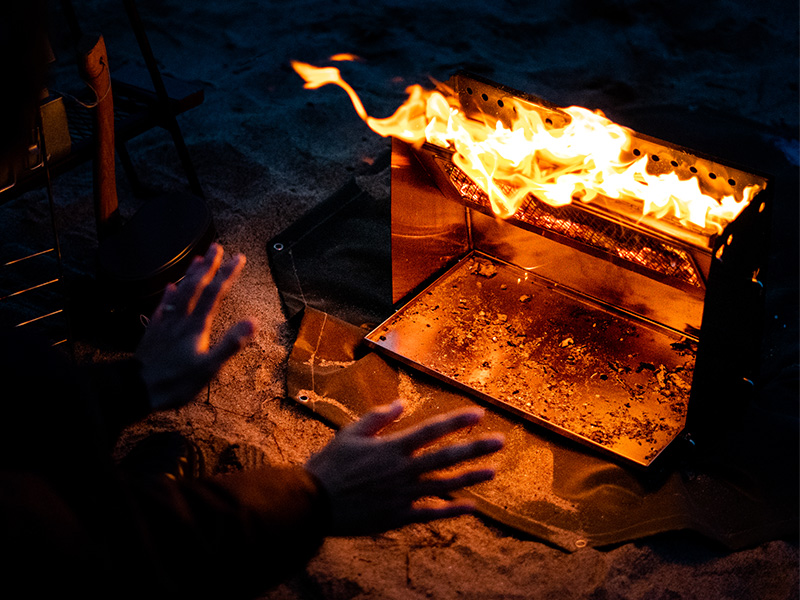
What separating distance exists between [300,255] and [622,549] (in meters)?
1.76

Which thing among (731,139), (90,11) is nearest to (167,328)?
(731,139)

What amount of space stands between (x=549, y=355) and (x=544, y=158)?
0.71 m

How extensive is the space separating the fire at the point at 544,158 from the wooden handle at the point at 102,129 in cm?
96

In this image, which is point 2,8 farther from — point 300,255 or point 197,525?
point 300,255

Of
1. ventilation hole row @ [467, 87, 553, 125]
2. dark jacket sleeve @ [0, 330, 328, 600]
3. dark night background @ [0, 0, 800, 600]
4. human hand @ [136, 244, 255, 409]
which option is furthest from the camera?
ventilation hole row @ [467, 87, 553, 125]

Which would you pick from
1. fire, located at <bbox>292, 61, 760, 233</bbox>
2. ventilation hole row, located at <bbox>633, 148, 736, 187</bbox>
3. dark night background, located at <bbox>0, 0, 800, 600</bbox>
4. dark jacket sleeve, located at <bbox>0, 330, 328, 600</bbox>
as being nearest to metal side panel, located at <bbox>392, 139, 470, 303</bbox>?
fire, located at <bbox>292, 61, 760, 233</bbox>

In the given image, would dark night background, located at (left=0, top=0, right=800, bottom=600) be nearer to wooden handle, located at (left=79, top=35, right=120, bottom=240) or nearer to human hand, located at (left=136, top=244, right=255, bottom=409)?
wooden handle, located at (left=79, top=35, right=120, bottom=240)

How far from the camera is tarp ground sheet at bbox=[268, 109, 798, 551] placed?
207 centimetres

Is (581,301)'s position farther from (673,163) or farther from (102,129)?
(102,129)

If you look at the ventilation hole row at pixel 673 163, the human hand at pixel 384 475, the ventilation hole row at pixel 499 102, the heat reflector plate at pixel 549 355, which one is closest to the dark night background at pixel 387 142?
the heat reflector plate at pixel 549 355

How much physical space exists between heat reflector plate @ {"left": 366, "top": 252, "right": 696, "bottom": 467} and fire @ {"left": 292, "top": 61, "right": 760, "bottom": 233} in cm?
51

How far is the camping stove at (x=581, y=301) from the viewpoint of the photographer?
1991 mm

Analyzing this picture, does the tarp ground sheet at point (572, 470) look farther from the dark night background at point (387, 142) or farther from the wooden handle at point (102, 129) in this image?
the wooden handle at point (102, 129)

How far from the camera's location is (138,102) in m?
3.14
